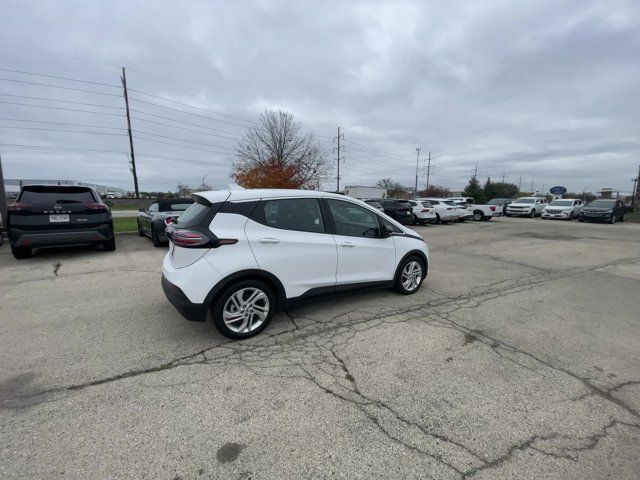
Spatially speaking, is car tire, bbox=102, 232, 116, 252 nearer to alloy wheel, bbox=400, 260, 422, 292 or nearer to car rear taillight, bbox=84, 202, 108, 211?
car rear taillight, bbox=84, 202, 108, 211

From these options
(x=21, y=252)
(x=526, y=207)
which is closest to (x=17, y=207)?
(x=21, y=252)

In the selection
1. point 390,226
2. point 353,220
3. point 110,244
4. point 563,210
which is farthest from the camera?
point 563,210

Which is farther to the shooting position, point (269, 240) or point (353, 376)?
point (269, 240)

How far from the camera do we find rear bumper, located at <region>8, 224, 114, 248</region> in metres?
6.60

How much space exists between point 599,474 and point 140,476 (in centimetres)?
271

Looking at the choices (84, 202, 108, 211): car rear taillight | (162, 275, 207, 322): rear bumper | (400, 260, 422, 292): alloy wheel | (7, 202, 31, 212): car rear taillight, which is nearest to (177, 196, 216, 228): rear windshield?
(162, 275, 207, 322): rear bumper

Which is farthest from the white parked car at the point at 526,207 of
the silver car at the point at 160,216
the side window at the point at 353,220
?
the side window at the point at 353,220

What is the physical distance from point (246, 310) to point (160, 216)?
21.3 feet

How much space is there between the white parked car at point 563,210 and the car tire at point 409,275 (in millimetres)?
24961

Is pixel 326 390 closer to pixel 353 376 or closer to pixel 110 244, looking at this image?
pixel 353 376

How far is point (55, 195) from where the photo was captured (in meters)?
6.89

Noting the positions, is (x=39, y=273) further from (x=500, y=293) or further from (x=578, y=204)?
(x=578, y=204)

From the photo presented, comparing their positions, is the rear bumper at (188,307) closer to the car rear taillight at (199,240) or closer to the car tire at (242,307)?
the car tire at (242,307)

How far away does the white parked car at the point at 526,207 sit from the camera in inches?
1041
